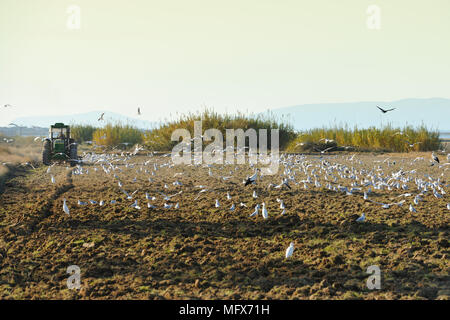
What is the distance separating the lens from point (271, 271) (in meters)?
4.07

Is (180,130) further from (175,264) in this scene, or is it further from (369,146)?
(175,264)

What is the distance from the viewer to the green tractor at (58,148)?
554 inches

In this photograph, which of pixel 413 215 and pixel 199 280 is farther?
pixel 413 215
